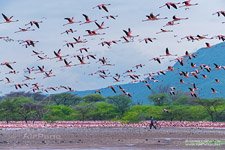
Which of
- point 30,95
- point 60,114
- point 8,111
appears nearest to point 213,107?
point 60,114

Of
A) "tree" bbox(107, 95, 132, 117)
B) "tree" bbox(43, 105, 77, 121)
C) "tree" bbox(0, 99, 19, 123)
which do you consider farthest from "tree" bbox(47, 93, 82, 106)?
"tree" bbox(43, 105, 77, 121)

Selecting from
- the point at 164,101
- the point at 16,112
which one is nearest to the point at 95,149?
the point at 16,112

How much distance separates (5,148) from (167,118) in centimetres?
6975

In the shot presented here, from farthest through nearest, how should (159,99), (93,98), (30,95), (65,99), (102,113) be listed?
(30,95)
(65,99)
(93,98)
(159,99)
(102,113)

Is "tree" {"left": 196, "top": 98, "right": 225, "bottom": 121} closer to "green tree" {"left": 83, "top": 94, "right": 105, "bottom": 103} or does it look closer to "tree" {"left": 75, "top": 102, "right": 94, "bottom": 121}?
"tree" {"left": 75, "top": 102, "right": 94, "bottom": 121}

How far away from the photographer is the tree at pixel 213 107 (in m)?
111

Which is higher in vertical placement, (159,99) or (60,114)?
(159,99)

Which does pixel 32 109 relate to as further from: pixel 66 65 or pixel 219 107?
pixel 66 65

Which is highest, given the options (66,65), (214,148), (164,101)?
(164,101)

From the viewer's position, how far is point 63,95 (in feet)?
524

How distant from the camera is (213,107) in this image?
116562 mm

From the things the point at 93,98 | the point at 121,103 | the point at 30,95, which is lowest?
the point at 121,103

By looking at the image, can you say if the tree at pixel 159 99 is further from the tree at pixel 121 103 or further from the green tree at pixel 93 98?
the green tree at pixel 93 98

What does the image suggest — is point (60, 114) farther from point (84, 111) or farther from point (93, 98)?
point (93, 98)
